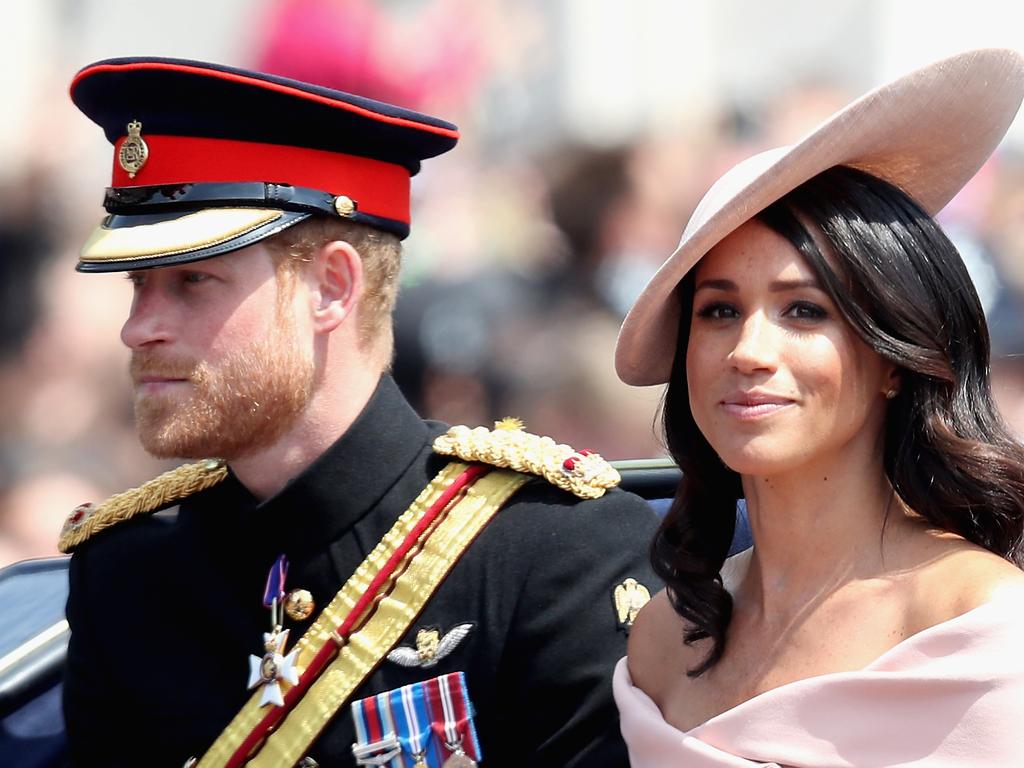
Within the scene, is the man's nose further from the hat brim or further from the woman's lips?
the woman's lips

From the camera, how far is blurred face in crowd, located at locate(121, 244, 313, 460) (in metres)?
2.62

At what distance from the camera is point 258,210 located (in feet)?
8.73

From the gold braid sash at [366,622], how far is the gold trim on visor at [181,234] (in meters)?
0.55

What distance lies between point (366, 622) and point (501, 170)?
214 centimetres

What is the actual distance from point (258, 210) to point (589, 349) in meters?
1.78

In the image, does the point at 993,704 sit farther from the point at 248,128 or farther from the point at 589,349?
the point at 589,349

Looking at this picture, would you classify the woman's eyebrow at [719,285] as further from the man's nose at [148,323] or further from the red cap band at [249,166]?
the man's nose at [148,323]

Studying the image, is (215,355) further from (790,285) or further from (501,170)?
(501,170)

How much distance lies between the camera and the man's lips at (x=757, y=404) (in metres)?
2.03

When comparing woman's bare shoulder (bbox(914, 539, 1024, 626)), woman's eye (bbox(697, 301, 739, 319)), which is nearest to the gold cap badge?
woman's eye (bbox(697, 301, 739, 319))

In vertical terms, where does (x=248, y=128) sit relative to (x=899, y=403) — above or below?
above

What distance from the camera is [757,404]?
2043mm

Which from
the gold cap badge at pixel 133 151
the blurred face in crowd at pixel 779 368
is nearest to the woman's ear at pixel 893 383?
the blurred face in crowd at pixel 779 368

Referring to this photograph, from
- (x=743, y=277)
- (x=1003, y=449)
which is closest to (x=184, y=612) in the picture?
(x=743, y=277)
